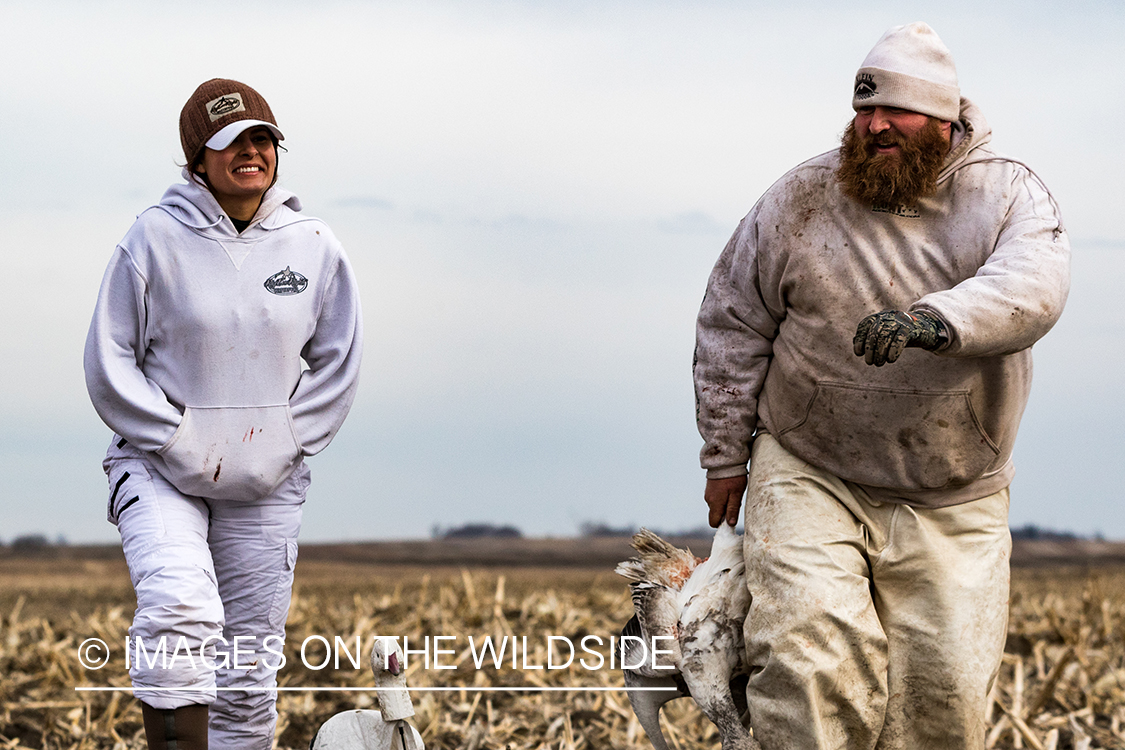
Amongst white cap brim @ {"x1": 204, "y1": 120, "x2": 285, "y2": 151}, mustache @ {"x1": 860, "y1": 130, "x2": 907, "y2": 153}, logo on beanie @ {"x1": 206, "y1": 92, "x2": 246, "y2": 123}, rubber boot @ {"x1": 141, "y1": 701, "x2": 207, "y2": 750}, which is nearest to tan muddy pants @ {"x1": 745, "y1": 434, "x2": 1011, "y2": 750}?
mustache @ {"x1": 860, "y1": 130, "x2": 907, "y2": 153}

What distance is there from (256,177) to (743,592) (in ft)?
8.14

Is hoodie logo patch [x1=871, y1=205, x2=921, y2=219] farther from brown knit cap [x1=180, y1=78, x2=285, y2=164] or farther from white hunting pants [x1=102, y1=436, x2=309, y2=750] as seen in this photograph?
white hunting pants [x1=102, y1=436, x2=309, y2=750]

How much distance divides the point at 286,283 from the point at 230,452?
2.34ft

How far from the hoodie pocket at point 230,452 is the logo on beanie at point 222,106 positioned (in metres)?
1.13

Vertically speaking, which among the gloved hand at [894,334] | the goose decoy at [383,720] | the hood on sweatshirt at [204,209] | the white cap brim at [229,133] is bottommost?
the goose decoy at [383,720]

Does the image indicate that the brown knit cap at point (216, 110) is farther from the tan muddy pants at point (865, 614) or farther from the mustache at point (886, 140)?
the tan muddy pants at point (865, 614)

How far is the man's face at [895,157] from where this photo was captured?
480cm

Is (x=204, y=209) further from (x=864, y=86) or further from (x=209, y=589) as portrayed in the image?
(x=864, y=86)

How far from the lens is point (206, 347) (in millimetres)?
5070

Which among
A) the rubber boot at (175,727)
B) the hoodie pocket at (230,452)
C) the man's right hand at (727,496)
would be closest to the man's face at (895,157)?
the man's right hand at (727,496)

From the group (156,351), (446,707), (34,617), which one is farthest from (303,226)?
(34,617)

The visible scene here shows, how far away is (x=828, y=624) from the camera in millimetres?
4754

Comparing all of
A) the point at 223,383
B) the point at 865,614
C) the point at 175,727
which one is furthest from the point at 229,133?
the point at 865,614

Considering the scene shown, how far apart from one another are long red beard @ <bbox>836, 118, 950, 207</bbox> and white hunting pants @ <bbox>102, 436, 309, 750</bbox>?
251 centimetres
